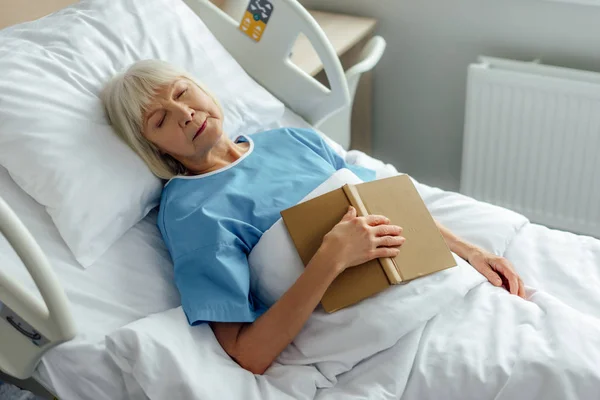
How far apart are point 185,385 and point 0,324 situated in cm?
35

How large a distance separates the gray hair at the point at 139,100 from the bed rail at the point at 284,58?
1.28 feet

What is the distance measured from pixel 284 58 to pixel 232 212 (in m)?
0.60

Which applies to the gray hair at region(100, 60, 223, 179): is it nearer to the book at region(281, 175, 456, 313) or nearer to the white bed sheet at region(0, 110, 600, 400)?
the white bed sheet at region(0, 110, 600, 400)

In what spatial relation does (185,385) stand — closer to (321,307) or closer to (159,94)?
(321,307)

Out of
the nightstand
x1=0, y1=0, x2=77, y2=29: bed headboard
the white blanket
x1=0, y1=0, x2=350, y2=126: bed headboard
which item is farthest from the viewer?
the nightstand

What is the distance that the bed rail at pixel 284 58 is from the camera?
1.87 meters

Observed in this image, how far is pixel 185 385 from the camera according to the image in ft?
3.95

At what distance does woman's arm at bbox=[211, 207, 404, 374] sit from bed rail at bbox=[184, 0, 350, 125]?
636 millimetres

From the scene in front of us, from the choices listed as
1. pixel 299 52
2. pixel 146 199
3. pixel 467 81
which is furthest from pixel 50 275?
pixel 467 81

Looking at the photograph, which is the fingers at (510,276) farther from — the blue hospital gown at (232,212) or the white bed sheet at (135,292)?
the blue hospital gown at (232,212)

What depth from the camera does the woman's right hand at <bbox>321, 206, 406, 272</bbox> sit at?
1326 mm

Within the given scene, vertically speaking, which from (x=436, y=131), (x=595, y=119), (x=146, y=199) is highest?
(x=146, y=199)

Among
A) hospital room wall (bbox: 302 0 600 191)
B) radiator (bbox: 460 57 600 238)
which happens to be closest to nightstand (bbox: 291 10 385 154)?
hospital room wall (bbox: 302 0 600 191)

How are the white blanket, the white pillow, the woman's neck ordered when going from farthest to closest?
the woman's neck, the white pillow, the white blanket
